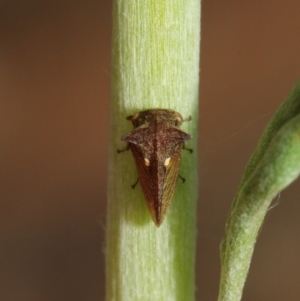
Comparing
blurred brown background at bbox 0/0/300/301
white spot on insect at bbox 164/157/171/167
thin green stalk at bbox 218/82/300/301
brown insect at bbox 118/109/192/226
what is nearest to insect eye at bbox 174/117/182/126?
brown insect at bbox 118/109/192/226

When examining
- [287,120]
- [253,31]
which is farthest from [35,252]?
[287,120]

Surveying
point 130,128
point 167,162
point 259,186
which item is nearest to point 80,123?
point 167,162

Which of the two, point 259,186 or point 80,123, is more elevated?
point 80,123

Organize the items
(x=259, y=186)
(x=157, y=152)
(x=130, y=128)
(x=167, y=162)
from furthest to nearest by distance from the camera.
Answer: (x=157, y=152) → (x=167, y=162) → (x=130, y=128) → (x=259, y=186)

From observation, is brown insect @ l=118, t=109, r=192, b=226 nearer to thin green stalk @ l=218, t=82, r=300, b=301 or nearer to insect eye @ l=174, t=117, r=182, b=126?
insect eye @ l=174, t=117, r=182, b=126

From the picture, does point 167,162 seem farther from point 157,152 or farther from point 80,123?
point 80,123

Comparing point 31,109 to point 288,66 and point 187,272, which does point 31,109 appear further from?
point 187,272

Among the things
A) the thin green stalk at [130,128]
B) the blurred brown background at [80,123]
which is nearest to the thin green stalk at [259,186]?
the thin green stalk at [130,128]
